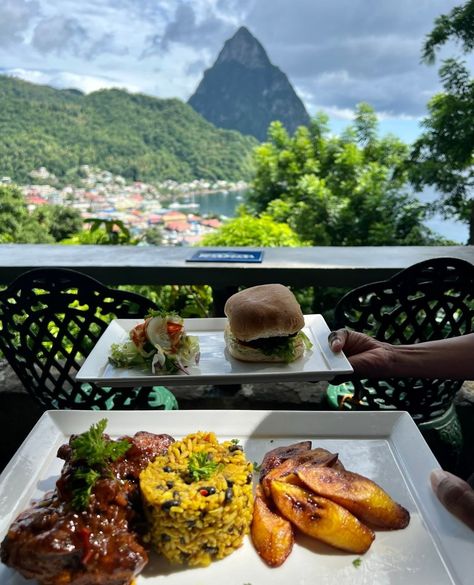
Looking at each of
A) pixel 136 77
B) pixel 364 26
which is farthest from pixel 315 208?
pixel 136 77

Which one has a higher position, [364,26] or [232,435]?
[364,26]

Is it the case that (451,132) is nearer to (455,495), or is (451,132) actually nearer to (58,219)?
(455,495)

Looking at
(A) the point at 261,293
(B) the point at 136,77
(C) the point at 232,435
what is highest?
(B) the point at 136,77

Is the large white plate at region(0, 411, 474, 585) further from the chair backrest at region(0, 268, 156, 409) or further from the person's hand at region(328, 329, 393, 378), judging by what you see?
the chair backrest at region(0, 268, 156, 409)

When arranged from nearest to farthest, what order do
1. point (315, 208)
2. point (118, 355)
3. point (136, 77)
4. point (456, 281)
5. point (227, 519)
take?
point (227, 519)
point (118, 355)
point (456, 281)
point (315, 208)
point (136, 77)

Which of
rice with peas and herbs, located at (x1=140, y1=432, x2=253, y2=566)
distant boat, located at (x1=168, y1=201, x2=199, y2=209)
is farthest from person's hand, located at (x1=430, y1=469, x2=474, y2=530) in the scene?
distant boat, located at (x1=168, y1=201, x2=199, y2=209)

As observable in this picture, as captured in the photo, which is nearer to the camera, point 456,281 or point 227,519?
point 227,519

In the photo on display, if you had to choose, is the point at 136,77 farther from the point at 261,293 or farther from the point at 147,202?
the point at 261,293
